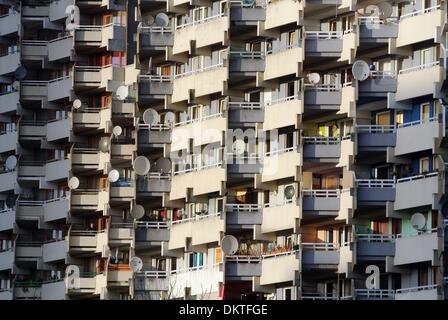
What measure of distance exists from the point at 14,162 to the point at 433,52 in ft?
135

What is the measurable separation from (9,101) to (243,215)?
28.0m

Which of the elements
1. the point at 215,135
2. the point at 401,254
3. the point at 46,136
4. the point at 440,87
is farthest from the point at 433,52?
the point at 46,136

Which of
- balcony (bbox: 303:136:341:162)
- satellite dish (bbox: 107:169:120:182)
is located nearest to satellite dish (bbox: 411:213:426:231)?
balcony (bbox: 303:136:341:162)

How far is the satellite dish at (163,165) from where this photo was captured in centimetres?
12406

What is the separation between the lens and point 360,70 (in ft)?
355

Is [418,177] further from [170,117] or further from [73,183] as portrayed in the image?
[73,183]

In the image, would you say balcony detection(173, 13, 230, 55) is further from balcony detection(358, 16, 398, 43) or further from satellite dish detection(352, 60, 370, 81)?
satellite dish detection(352, 60, 370, 81)

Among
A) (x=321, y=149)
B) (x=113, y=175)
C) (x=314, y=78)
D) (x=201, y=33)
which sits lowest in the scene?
(x=321, y=149)

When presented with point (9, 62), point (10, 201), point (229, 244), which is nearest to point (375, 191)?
point (229, 244)

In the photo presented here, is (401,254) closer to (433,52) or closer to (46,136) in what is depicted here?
(433,52)

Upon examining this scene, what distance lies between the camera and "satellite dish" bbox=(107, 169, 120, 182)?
12900 centimetres

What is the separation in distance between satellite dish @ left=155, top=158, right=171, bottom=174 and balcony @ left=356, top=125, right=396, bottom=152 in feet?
57.7

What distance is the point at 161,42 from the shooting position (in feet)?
408

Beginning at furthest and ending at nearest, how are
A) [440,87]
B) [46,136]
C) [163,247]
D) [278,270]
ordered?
1. [46,136]
2. [163,247]
3. [278,270]
4. [440,87]
